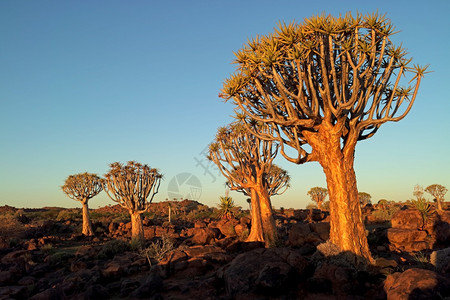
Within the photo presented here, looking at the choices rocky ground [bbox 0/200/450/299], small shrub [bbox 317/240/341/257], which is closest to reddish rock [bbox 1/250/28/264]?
rocky ground [bbox 0/200/450/299]

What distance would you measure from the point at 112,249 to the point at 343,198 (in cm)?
1302

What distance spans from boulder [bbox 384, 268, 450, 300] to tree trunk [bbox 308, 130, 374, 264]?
7.68 ft

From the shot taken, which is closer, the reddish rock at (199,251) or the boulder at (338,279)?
the boulder at (338,279)

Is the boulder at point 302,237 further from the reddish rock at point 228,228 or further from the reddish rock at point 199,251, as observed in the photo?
the reddish rock at point 228,228

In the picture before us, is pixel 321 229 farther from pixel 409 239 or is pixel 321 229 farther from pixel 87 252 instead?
pixel 87 252

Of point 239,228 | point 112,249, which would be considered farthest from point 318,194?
point 112,249

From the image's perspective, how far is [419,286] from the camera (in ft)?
19.8

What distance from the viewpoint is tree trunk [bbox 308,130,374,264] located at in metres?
8.98

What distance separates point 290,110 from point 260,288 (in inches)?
206

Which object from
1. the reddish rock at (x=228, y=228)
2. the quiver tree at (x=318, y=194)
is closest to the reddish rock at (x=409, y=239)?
the reddish rock at (x=228, y=228)

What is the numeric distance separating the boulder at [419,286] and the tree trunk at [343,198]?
92.2 inches

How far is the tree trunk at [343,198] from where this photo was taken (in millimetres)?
8984

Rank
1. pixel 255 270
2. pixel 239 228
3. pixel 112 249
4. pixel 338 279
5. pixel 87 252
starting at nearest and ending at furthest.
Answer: pixel 338 279
pixel 255 270
pixel 87 252
pixel 112 249
pixel 239 228

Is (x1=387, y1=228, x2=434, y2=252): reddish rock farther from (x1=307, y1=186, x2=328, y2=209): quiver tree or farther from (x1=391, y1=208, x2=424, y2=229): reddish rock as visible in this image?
(x1=307, y1=186, x2=328, y2=209): quiver tree
